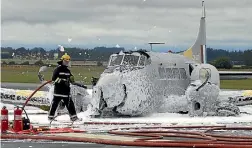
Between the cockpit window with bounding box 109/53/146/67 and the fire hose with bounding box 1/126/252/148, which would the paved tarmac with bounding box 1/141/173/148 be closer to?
the fire hose with bounding box 1/126/252/148

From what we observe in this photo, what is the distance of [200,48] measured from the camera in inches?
1332

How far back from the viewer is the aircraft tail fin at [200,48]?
3344 cm

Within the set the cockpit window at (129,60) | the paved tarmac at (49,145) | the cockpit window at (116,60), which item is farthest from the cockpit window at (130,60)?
the paved tarmac at (49,145)

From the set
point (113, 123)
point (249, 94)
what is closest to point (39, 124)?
point (113, 123)

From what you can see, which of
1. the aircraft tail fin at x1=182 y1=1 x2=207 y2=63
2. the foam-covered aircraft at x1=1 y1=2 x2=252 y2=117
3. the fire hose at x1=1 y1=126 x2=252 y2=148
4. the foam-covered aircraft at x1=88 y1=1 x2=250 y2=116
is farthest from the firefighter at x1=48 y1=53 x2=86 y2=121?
the aircraft tail fin at x1=182 y1=1 x2=207 y2=63

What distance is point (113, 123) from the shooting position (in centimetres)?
1986

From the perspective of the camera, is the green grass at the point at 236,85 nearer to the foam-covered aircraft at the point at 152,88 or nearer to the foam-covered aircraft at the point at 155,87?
the foam-covered aircraft at the point at 155,87

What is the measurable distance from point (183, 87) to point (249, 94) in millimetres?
5246

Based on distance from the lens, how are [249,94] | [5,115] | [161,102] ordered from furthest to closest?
[249,94], [161,102], [5,115]

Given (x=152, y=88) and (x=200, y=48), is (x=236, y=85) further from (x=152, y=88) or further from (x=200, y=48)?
(x=152, y=88)

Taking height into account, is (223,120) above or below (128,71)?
below

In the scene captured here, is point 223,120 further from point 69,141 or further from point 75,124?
point 69,141

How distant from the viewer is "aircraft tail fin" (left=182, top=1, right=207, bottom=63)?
110ft

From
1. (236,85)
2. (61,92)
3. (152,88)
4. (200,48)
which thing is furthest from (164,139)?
(236,85)
